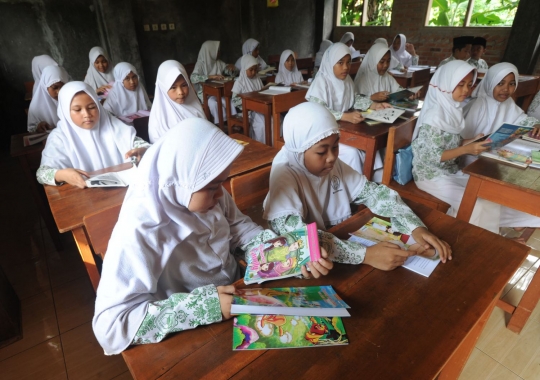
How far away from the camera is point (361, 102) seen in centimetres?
323

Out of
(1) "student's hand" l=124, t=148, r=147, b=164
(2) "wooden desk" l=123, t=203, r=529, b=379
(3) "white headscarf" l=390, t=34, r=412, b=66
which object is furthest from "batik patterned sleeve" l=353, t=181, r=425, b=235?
(3) "white headscarf" l=390, t=34, r=412, b=66

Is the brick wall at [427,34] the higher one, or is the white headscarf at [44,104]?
the brick wall at [427,34]

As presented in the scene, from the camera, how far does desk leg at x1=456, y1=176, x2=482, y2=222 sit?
169 cm

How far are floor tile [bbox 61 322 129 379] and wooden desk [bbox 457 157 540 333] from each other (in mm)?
2069

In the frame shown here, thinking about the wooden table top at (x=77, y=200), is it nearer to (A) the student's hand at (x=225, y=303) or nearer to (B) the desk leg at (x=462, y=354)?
(A) the student's hand at (x=225, y=303)

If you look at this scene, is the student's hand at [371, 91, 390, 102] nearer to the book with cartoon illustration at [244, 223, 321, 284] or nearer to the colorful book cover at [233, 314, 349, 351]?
the book with cartoon illustration at [244, 223, 321, 284]

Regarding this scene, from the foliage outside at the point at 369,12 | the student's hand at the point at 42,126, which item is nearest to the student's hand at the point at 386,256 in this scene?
the student's hand at the point at 42,126

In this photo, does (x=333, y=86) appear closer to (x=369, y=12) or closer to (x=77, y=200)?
(x=77, y=200)

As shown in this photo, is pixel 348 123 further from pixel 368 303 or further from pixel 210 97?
pixel 210 97

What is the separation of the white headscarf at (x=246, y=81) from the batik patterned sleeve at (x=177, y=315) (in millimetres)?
4196

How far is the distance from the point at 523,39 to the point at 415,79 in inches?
99.8

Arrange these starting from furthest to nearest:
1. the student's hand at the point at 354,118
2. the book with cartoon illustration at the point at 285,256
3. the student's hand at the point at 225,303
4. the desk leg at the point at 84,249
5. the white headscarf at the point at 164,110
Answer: the white headscarf at the point at 164,110 < the student's hand at the point at 354,118 < the desk leg at the point at 84,249 < the book with cartoon illustration at the point at 285,256 < the student's hand at the point at 225,303

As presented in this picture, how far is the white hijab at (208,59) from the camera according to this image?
5789 millimetres

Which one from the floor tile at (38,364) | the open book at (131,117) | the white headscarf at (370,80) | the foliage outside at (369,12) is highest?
the foliage outside at (369,12)
